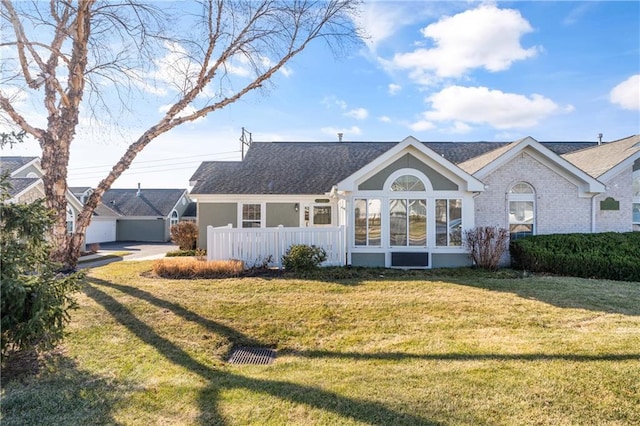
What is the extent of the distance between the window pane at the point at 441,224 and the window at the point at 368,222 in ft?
7.09

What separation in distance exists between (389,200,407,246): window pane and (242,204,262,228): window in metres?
7.39

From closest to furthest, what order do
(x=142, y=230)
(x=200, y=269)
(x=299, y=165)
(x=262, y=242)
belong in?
(x=200, y=269) → (x=262, y=242) → (x=299, y=165) → (x=142, y=230)

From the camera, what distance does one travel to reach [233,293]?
26.5ft

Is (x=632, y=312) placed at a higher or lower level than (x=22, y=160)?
lower

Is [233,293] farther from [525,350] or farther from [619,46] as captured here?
[619,46]

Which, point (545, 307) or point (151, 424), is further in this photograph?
point (545, 307)

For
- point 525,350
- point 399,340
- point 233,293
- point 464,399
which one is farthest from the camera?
point 233,293

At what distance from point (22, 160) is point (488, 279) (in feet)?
89.6

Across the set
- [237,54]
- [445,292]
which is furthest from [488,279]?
[237,54]

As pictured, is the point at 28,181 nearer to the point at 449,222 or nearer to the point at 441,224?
the point at 441,224

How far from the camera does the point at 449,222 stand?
1192 centimetres

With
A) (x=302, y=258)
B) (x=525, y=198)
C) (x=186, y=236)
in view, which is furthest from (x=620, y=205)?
(x=186, y=236)

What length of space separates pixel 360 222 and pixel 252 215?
6864 millimetres

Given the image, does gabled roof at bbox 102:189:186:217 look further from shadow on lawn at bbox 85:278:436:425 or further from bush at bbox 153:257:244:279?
shadow on lawn at bbox 85:278:436:425
